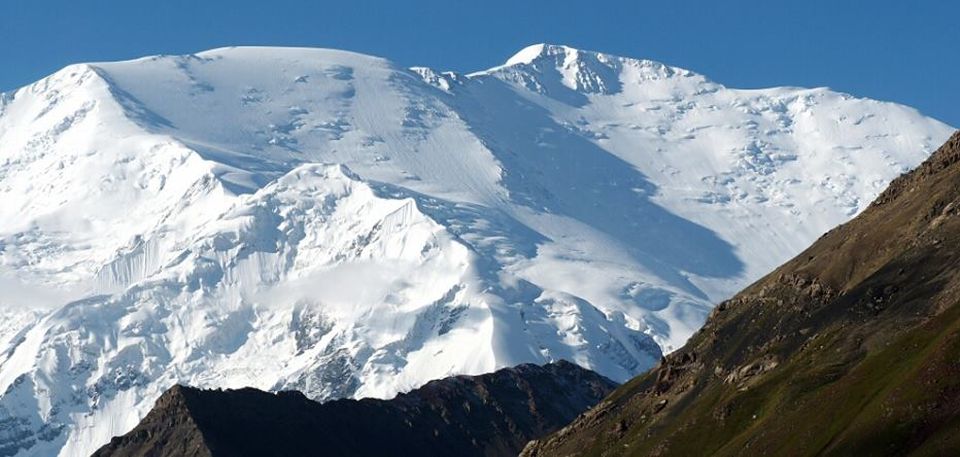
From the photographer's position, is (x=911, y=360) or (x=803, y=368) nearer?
(x=911, y=360)

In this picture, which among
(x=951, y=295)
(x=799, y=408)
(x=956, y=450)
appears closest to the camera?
(x=956, y=450)

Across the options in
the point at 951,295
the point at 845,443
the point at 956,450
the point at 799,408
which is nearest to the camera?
the point at 956,450

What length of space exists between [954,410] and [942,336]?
572 inches

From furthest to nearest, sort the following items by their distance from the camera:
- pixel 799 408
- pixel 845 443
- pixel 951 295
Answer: pixel 951 295
pixel 799 408
pixel 845 443

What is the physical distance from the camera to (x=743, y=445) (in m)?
183

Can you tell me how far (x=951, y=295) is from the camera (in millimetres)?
195000

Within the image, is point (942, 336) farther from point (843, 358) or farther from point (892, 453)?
point (843, 358)

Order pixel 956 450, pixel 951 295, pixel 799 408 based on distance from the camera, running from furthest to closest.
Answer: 1. pixel 951 295
2. pixel 799 408
3. pixel 956 450

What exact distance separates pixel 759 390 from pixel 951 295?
20104 millimetres

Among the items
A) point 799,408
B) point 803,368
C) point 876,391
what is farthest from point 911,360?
point 803,368

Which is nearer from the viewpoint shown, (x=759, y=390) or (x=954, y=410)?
(x=954, y=410)

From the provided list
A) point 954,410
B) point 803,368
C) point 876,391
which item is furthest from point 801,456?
point 803,368

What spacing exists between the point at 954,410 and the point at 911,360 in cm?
1756

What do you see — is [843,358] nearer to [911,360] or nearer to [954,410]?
[911,360]
